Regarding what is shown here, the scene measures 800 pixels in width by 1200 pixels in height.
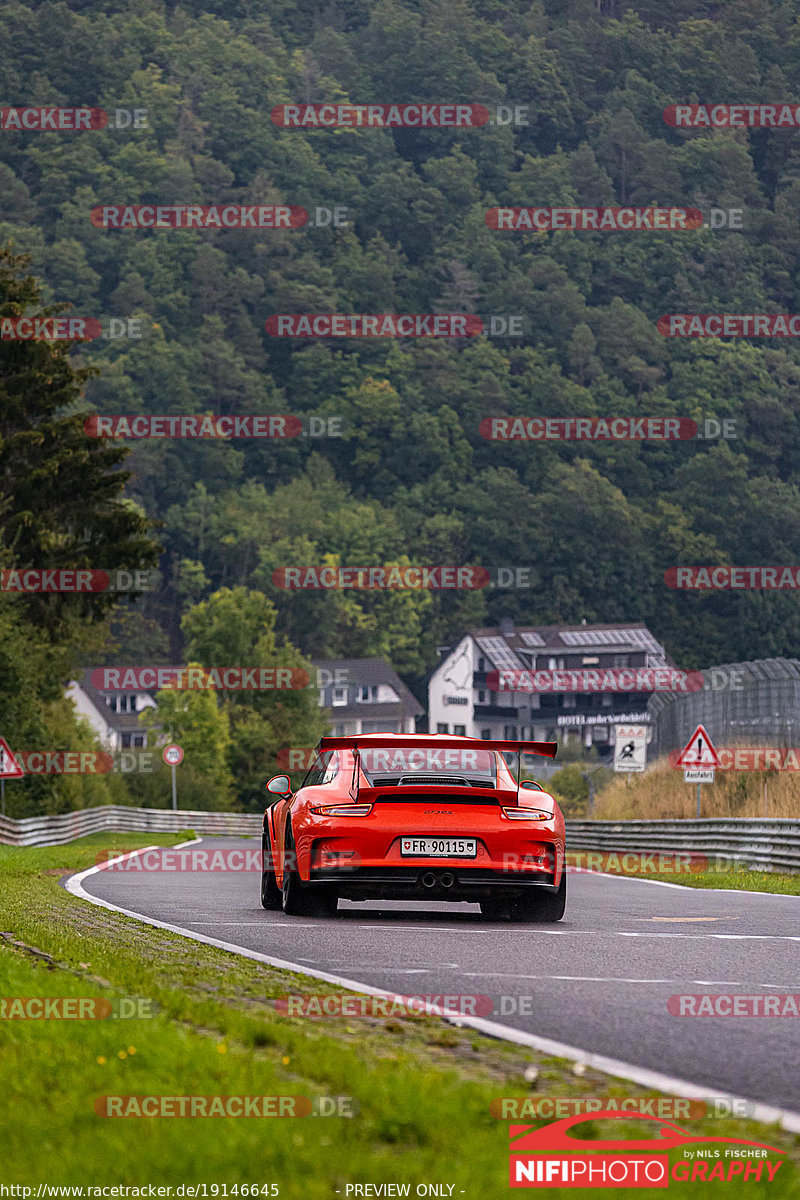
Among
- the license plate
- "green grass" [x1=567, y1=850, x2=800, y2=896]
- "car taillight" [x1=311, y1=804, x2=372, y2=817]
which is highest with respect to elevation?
"car taillight" [x1=311, y1=804, x2=372, y2=817]

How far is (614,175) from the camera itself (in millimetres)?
187625

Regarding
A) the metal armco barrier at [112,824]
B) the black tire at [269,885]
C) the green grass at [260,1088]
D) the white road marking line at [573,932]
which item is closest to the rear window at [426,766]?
the white road marking line at [573,932]

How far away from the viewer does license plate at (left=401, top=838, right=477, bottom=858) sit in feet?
37.9

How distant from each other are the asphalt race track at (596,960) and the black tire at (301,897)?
0.40ft

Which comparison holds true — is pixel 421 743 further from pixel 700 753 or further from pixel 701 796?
pixel 701 796

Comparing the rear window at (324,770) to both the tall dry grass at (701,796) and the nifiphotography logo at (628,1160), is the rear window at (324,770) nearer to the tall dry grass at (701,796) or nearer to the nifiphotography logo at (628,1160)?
the nifiphotography logo at (628,1160)

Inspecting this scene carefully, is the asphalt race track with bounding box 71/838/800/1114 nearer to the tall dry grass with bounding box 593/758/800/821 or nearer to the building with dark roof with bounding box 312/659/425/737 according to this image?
the tall dry grass with bounding box 593/758/800/821

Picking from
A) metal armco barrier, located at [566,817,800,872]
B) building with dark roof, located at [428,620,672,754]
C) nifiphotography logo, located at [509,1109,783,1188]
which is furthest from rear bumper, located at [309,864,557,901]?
building with dark roof, located at [428,620,672,754]

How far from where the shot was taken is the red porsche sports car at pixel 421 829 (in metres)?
11.6

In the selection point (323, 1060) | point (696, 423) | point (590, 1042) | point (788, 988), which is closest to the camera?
point (323, 1060)

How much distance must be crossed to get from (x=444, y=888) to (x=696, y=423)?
142121 mm

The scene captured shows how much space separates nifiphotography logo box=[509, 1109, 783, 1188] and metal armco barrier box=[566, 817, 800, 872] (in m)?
16.3

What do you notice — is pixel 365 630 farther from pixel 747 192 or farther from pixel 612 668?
pixel 747 192

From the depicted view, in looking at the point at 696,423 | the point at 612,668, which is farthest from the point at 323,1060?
the point at 696,423
